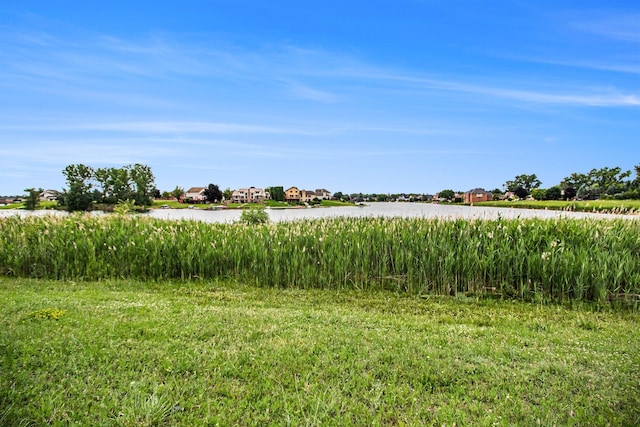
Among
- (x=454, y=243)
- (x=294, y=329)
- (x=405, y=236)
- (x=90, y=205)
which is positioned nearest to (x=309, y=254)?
(x=405, y=236)

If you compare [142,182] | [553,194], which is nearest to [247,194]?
[142,182]

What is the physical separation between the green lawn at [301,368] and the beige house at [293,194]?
170 feet

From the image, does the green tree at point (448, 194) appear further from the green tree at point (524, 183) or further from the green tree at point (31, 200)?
the green tree at point (31, 200)

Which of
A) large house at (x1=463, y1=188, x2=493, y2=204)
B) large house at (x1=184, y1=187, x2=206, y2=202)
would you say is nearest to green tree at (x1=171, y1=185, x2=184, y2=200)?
large house at (x1=184, y1=187, x2=206, y2=202)

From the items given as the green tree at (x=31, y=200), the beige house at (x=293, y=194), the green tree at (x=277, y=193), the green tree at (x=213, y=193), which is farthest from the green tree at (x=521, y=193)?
the green tree at (x=31, y=200)

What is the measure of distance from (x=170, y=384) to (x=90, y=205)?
40423mm

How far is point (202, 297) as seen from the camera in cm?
617

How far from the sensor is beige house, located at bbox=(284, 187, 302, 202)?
187ft

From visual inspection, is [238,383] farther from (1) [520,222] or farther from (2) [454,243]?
(1) [520,222]

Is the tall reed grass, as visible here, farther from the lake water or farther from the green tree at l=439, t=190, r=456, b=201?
the green tree at l=439, t=190, r=456, b=201

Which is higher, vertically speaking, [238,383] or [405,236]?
[405,236]

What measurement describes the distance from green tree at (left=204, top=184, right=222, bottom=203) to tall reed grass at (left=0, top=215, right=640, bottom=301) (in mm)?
44397

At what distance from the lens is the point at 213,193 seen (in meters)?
52.9

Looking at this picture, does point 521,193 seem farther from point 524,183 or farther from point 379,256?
point 379,256
